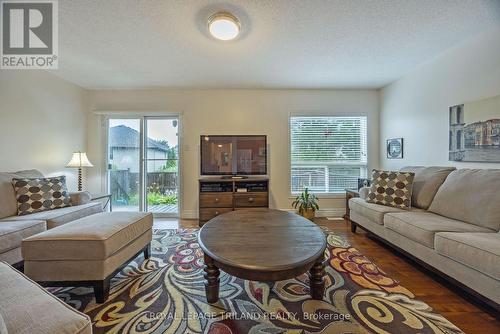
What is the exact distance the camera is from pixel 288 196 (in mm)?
4047

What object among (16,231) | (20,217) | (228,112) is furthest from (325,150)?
(20,217)

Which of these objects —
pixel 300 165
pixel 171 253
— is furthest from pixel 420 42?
pixel 171 253

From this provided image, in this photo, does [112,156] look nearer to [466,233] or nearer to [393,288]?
[393,288]

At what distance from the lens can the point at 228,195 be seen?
3.50 m

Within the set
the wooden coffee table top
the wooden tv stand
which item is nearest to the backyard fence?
the wooden tv stand

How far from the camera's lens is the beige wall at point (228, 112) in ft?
13.0

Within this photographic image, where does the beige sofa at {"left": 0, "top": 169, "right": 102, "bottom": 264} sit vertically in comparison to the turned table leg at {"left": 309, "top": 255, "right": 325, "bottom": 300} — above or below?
above

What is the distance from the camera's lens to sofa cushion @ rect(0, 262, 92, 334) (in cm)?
74

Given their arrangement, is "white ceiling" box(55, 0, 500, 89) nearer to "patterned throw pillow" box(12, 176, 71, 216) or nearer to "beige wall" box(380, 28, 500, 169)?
"beige wall" box(380, 28, 500, 169)

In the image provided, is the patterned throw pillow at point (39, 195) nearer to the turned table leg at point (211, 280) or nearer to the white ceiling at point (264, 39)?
the white ceiling at point (264, 39)

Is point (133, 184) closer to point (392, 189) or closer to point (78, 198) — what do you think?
point (78, 198)

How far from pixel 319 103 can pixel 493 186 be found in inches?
105

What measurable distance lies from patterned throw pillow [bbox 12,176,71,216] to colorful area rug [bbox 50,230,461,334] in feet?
4.01

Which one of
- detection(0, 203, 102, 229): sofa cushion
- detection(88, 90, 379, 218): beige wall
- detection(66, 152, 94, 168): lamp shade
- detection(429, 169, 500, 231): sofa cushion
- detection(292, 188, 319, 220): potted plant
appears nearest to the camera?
detection(429, 169, 500, 231): sofa cushion
